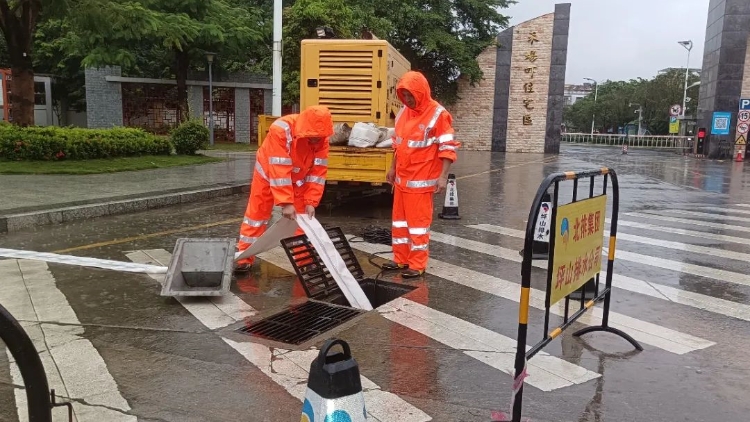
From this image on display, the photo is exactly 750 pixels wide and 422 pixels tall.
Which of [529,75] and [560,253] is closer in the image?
[560,253]

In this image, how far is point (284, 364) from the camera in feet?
12.4

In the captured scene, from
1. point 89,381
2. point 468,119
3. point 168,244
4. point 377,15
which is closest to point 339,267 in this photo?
point 89,381

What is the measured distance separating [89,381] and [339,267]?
87.1 inches

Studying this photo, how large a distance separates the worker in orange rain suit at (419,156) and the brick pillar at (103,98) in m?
23.7

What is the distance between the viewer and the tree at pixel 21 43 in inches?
563

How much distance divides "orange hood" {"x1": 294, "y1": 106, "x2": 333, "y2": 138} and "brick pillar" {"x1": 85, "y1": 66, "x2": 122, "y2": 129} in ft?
77.8

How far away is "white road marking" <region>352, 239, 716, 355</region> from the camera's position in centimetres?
433

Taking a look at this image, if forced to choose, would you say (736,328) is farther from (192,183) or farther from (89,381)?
(192,183)

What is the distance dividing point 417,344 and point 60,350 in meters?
2.41

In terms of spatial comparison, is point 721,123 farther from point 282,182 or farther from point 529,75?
point 282,182

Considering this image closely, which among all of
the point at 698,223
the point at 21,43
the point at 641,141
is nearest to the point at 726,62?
the point at 641,141

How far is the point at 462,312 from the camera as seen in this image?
4887mm

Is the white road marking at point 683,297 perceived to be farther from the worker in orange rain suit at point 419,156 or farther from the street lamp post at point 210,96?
the street lamp post at point 210,96

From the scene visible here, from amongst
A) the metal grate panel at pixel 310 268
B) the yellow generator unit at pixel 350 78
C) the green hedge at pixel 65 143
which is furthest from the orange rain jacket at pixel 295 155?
the green hedge at pixel 65 143
